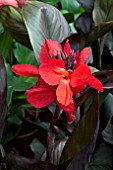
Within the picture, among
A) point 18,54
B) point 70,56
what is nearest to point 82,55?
point 70,56

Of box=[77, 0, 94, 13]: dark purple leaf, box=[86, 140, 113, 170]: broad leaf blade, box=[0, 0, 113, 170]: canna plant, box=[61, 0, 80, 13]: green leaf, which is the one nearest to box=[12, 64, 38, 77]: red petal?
box=[0, 0, 113, 170]: canna plant

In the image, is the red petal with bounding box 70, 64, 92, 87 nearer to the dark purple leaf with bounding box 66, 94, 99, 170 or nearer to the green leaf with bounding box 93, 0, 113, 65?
the dark purple leaf with bounding box 66, 94, 99, 170

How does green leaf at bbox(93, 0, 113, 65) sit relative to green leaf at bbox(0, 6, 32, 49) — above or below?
below

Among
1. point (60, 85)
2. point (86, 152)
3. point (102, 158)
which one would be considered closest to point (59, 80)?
point (60, 85)

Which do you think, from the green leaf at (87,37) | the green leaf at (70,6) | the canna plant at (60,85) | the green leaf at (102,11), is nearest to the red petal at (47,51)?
the canna plant at (60,85)

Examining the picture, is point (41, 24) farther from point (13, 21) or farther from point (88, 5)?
point (88, 5)

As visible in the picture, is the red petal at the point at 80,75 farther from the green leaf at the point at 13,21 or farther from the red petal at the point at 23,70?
the green leaf at the point at 13,21

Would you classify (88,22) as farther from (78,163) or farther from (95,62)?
(78,163)

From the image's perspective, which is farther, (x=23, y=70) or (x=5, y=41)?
(x=5, y=41)
